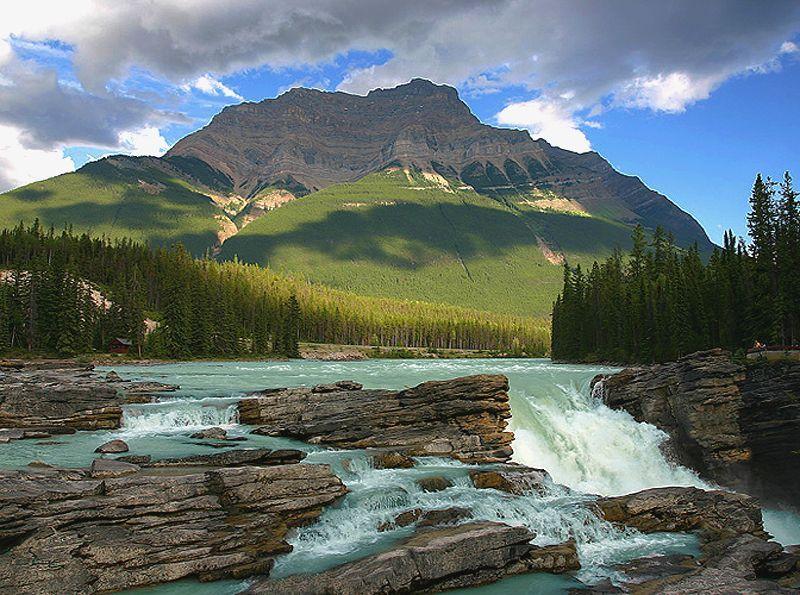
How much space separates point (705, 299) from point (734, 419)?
125 ft

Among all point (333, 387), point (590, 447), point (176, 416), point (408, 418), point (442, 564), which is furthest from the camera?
point (333, 387)

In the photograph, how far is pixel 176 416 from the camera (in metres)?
38.7

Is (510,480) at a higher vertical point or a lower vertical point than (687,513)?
higher

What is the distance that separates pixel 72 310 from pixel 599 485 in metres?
89.5

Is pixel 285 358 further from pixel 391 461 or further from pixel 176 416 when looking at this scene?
pixel 391 461

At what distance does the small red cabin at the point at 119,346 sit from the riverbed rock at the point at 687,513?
9643cm

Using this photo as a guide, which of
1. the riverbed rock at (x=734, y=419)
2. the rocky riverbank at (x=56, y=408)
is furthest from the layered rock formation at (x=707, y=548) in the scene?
the rocky riverbank at (x=56, y=408)

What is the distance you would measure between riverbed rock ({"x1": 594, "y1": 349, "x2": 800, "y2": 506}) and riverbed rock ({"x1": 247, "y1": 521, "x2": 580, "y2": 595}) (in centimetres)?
2511

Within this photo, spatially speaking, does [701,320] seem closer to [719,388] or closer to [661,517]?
[719,388]

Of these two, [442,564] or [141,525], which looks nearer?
[442,564]

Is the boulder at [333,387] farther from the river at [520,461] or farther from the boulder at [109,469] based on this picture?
the boulder at [109,469]

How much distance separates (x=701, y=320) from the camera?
246 feet

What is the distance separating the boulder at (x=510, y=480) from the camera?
2745 cm

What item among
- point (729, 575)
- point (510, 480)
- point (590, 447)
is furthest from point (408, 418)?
point (729, 575)
